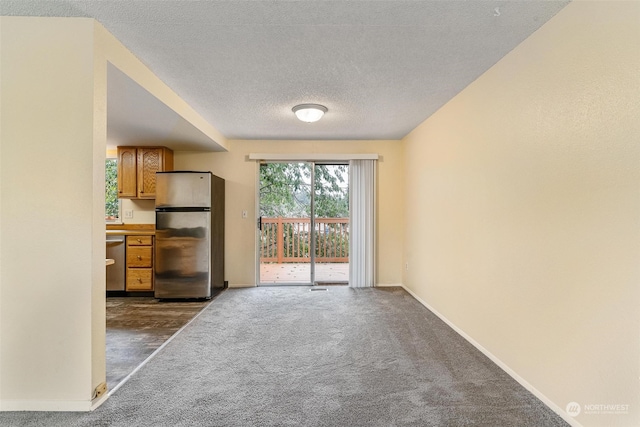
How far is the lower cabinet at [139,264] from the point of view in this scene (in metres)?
4.08

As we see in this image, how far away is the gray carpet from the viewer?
1.61 metres

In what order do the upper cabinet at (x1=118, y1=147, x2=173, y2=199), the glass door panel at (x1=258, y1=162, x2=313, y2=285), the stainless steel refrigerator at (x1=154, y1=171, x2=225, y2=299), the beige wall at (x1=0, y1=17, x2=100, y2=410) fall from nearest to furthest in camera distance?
the beige wall at (x1=0, y1=17, x2=100, y2=410)
the stainless steel refrigerator at (x1=154, y1=171, x2=225, y2=299)
the upper cabinet at (x1=118, y1=147, x2=173, y2=199)
the glass door panel at (x1=258, y1=162, x2=313, y2=285)

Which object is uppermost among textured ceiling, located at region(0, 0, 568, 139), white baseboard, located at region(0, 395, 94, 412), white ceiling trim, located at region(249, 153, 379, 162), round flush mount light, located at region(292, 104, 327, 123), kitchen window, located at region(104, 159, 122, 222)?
textured ceiling, located at region(0, 0, 568, 139)

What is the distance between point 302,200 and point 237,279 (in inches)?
67.1

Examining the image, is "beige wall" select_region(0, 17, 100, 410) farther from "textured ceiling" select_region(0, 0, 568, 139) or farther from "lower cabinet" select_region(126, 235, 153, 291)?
"lower cabinet" select_region(126, 235, 153, 291)

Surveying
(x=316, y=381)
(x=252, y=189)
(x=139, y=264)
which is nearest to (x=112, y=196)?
(x=139, y=264)

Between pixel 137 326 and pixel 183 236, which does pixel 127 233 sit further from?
pixel 137 326

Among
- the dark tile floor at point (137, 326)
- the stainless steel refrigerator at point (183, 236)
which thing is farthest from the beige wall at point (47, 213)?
the stainless steel refrigerator at point (183, 236)

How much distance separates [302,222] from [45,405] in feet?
15.6

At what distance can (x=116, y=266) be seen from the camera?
161 inches

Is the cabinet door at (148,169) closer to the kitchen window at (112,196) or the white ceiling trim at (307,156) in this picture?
the kitchen window at (112,196)

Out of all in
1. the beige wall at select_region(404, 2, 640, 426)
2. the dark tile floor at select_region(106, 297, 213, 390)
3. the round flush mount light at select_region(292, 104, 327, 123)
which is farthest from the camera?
the round flush mount light at select_region(292, 104, 327, 123)

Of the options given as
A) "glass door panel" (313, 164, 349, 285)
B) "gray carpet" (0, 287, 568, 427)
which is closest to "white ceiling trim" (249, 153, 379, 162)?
"glass door panel" (313, 164, 349, 285)

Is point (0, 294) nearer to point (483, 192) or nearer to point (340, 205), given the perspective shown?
point (483, 192)
